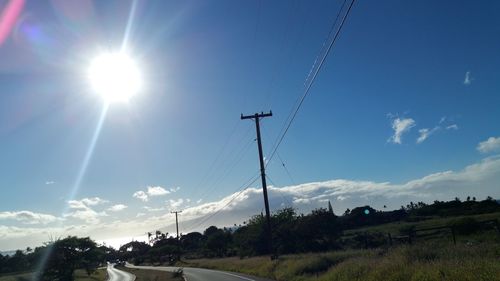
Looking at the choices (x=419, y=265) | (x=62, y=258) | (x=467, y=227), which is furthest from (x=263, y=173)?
(x=62, y=258)

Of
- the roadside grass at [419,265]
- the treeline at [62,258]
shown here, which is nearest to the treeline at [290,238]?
the treeline at [62,258]

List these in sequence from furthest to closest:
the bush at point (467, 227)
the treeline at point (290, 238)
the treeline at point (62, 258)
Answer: the treeline at point (62, 258) < the treeline at point (290, 238) < the bush at point (467, 227)

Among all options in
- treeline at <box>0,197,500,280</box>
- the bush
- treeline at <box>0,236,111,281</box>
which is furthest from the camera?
treeline at <box>0,236,111,281</box>

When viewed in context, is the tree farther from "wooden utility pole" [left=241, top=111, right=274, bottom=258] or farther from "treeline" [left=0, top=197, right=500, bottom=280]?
"wooden utility pole" [left=241, top=111, right=274, bottom=258]

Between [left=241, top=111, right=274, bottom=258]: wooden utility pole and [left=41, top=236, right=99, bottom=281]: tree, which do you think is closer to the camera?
[left=241, top=111, right=274, bottom=258]: wooden utility pole

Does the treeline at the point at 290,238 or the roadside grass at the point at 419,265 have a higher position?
the treeline at the point at 290,238

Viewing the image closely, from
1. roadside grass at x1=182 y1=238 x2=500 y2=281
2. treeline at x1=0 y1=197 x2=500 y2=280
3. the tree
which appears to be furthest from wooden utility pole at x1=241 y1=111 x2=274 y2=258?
the tree

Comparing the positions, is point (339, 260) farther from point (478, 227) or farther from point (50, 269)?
point (50, 269)

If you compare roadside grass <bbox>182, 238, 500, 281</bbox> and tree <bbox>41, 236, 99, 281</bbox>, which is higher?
tree <bbox>41, 236, 99, 281</bbox>

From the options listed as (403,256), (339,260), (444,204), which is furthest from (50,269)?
(444,204)

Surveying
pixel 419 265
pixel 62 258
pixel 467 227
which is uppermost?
pixel 62 258

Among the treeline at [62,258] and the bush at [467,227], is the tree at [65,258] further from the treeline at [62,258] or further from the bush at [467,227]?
the bush at [467,227]

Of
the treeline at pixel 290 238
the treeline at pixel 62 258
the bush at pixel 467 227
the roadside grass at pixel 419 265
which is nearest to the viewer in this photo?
the roadside grass at pixel 419 265

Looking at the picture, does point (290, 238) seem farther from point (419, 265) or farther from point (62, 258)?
point (419, 265)
